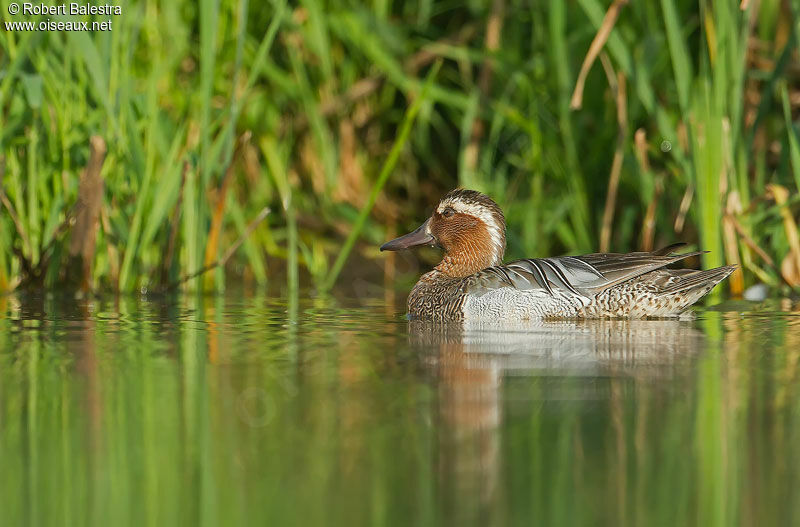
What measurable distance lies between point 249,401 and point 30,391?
0.74 metres

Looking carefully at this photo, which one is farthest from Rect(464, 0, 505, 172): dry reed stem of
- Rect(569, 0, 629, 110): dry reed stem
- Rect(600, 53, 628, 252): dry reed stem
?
Rect(569, 0, 629, 110): dry reed stem

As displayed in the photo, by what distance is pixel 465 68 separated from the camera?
28.9ft

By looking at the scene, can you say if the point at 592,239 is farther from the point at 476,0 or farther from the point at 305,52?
the point at 305,52

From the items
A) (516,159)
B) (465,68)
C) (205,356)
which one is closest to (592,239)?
(516,159)

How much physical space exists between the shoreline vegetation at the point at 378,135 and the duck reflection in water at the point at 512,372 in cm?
136

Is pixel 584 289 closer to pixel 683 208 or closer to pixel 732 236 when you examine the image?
pixel 732 236

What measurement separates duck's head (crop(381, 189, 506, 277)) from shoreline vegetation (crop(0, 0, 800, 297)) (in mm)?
430

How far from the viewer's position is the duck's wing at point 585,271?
6301 millimetres

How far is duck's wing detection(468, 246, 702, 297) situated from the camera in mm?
6301

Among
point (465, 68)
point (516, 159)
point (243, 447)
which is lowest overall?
point (243, 447)

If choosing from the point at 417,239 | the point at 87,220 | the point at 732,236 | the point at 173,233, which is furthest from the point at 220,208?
the point at 732,236

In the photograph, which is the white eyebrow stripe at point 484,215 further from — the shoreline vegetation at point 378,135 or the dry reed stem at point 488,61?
the dry reed stem at point 488,61

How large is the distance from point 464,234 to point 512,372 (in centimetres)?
299

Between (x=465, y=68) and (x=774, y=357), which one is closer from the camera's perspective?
(x=774, y=357)
